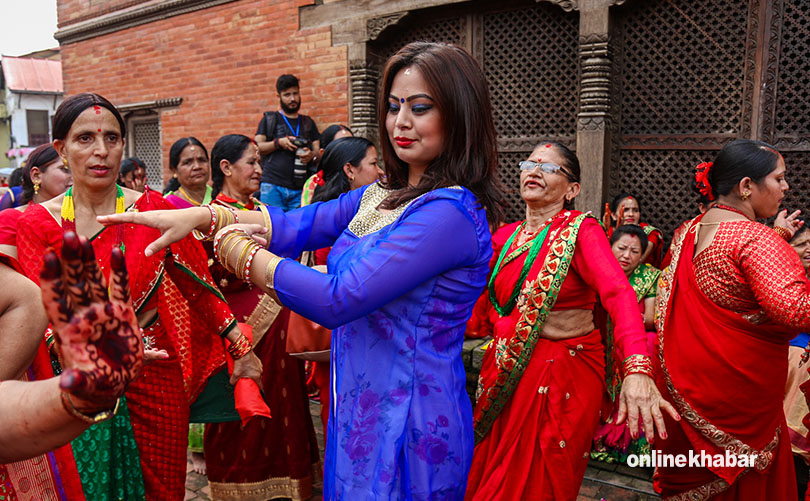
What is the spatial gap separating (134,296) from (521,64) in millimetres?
4685

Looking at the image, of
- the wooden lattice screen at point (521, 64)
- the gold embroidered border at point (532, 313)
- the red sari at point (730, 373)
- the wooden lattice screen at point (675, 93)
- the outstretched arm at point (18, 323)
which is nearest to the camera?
the outstretched arm at point (18, 323)

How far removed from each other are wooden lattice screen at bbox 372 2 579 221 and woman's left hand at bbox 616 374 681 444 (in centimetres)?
375

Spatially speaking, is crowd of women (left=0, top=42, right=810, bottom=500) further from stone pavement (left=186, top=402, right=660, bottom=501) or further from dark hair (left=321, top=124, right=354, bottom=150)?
dark hair (left=321, top=124, right=354, bottom=150)

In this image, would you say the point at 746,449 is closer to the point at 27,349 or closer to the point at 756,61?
the point at 27,349

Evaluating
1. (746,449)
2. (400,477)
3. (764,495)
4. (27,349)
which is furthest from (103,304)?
(764,495)

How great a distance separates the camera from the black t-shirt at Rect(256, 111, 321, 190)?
622 centimetres

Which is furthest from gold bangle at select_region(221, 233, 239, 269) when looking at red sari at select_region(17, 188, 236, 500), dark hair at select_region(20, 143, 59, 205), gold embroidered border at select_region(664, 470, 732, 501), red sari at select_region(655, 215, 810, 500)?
dark hair at select_region(20, 143, 59, 205)

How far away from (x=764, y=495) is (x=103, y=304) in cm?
310

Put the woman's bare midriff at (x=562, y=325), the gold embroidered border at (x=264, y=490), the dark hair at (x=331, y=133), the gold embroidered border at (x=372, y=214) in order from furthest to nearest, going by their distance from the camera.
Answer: the dark hair at (x=331, y=133) < the gold embroidered border at (x=264, y=490) < the woman's bare midriff at (x=562, y=325) < the gold embroidered border at (x=372, y=214)

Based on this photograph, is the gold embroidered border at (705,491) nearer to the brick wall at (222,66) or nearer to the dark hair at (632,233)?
the dark hair at (632,233)

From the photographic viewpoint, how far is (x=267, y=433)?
11.2 ft

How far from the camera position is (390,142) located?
172 centimetres

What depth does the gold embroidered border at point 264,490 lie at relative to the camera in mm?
3369

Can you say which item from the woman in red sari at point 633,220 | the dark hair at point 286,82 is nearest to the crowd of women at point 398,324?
the woman in red sari at point 633,220
